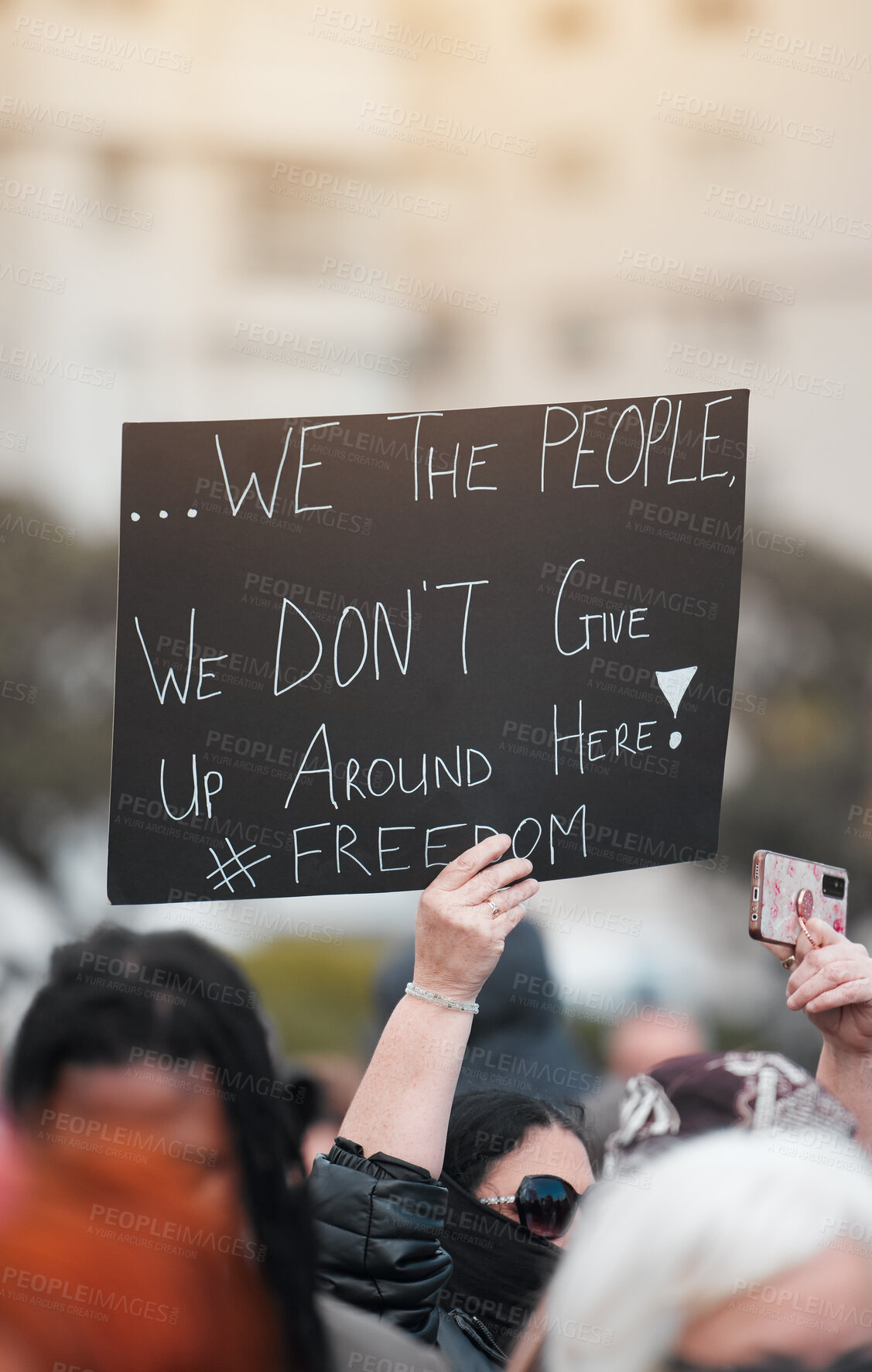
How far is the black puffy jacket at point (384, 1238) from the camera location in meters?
1.01

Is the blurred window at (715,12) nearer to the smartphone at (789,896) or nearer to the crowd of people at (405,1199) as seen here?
the smartphone at (789,896)

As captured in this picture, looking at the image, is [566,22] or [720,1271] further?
[566,22]

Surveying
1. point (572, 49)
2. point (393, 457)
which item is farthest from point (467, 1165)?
point (572, 49)

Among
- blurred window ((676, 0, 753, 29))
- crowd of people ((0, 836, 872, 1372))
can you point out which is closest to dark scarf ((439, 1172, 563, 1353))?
crowd of people ((0, 836, 872, 1372))

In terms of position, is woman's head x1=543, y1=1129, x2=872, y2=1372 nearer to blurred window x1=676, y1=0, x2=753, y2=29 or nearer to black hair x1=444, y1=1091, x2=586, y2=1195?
black hair x1=444, y1=1091, x2=586, y2=1195

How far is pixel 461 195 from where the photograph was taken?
9000mm

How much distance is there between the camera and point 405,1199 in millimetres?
1036

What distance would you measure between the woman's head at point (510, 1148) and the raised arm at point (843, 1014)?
0.29 metres

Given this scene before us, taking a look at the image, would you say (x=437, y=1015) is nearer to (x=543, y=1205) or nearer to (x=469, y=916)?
(x=469, y=916)

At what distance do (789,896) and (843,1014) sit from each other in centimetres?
14

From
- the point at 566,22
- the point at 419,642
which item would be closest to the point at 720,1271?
the point at 419,642

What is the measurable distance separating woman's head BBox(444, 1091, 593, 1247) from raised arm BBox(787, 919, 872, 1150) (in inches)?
11.3

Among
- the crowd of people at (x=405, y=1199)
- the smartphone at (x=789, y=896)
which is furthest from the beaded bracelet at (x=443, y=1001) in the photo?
the smartphone at (x=789, y=896)

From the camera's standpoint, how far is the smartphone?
1317mm
